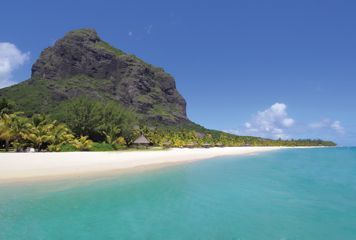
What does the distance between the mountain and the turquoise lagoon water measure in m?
129

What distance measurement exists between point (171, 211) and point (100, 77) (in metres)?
170

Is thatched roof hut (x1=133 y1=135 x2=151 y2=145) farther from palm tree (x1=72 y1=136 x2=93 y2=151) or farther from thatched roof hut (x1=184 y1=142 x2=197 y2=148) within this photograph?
Answer: palm tree (x1=72 y1=136 x2=93 y2=151)

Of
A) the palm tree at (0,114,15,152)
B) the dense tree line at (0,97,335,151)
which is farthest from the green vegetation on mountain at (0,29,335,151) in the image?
the palm tree at (0,114,15,152)

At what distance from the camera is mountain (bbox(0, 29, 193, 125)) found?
15475cm

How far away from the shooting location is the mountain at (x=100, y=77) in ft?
508

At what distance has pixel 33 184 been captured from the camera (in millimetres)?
20453

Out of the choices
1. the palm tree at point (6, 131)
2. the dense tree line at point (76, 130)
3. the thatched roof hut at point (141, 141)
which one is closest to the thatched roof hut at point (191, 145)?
the dense tree line at point (76, 130)

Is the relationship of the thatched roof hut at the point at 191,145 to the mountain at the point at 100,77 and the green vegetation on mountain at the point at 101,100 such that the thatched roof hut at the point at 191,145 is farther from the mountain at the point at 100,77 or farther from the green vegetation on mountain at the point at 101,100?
the mountain at the point at 100,77

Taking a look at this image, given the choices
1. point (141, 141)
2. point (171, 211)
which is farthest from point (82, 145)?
point (171, 211)

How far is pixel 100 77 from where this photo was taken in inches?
6934

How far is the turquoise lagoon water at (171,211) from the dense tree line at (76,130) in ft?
67.6

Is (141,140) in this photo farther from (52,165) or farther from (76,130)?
(52,165)

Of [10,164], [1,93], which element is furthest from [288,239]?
[1,93]

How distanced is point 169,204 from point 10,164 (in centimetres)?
1681
